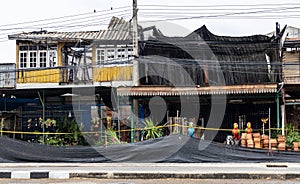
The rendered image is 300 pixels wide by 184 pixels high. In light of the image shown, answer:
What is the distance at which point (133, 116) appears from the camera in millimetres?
17734

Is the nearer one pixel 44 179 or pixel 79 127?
pixel 44 179

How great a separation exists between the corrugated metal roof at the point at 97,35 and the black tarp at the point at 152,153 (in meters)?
10.6

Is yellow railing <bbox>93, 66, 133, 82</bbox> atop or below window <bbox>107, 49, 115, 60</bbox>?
below

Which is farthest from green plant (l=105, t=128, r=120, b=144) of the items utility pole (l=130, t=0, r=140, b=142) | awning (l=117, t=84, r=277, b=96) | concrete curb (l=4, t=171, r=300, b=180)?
concrete curb (l=4, t=171, r=300, b=180)

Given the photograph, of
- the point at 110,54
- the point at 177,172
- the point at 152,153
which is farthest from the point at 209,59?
the point at 177,172

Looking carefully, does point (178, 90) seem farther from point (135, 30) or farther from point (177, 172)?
point (177, 172)

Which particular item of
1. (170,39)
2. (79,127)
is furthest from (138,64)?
(79,127)

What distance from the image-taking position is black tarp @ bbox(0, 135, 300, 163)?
43.4 ft

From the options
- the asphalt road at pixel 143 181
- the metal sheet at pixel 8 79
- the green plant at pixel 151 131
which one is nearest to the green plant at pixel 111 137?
the green plant at pixel 151 131

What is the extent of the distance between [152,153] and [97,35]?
12.4m

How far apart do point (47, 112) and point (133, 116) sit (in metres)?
7.43

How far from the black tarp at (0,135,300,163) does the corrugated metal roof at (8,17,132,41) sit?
10.6m

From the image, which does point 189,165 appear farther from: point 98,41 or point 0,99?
point 98,41

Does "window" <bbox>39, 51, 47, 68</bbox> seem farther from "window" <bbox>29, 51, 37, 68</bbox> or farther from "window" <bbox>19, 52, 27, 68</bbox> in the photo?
"window" <bbox>19, 52, 27, 68</bbox>
